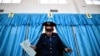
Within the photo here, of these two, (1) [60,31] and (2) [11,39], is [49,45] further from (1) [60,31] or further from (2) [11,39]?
(2) [11,39]

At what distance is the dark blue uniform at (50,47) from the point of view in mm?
2490

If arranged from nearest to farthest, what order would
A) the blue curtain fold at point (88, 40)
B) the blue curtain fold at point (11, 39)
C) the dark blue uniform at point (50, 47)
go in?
the dark blue uniform at point (50, 47) < the blue curtain fold at point (11, 39) < the blue curtain fold at point (88, 40)

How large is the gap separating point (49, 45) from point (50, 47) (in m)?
0.04

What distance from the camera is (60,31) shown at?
11.1ft

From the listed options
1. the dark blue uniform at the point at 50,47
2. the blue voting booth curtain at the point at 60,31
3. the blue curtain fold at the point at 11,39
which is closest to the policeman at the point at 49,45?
the dark blue uniform at the point at 50,47

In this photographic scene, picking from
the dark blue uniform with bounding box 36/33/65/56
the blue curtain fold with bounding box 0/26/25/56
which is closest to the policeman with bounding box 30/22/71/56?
the dark blue uniform with bounding box 36/33/65/56

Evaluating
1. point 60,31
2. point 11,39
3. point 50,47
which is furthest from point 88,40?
point 11,39

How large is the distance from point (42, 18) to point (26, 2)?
82 centimetres

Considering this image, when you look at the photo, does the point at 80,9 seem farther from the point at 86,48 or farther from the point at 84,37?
the point at 86,48

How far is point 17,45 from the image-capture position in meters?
3.18

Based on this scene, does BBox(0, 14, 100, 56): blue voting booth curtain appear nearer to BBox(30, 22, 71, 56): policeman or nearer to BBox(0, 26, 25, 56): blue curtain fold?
BBox(0, 26, 25, 56): blue curtain fold

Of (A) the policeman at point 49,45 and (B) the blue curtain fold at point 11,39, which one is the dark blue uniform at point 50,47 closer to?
(A) the policeman at point 49,45

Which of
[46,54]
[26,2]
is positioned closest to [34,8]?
[26,2]

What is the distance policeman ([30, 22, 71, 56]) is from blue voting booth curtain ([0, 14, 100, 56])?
0.54 metres
